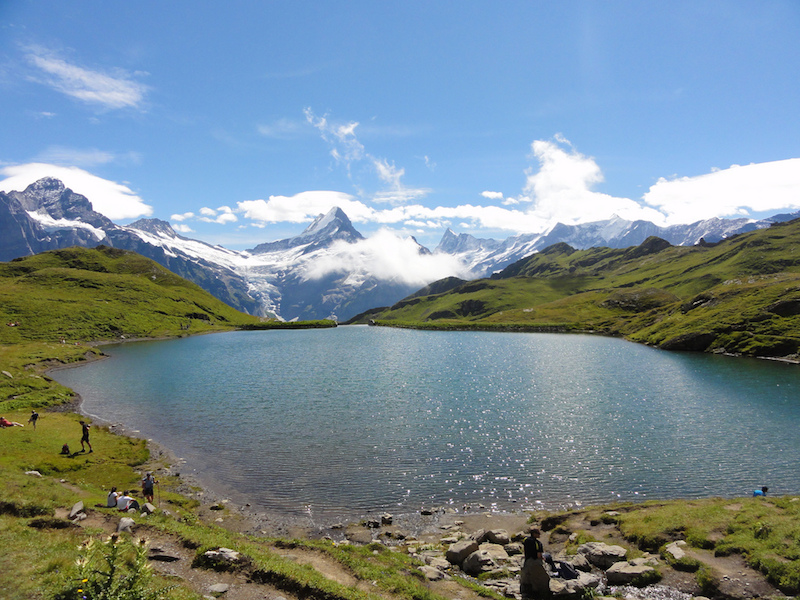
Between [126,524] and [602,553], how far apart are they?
29356 mm

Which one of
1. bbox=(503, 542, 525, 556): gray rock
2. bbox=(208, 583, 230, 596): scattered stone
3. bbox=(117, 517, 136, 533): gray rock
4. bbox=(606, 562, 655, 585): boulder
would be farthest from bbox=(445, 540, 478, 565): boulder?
bbox=(117, 517, 136, 533): gray rock

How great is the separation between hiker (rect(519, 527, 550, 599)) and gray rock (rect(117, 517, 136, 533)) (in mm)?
22259

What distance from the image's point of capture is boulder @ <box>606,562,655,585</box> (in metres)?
23.1

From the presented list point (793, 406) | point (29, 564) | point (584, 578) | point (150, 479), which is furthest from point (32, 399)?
point (793, 406)

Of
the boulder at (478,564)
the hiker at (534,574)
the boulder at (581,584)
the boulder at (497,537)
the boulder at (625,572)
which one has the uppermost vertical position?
the hiker at (534,574)

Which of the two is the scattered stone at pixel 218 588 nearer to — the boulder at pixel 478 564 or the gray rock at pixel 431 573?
the gray rock at pixel 431 573

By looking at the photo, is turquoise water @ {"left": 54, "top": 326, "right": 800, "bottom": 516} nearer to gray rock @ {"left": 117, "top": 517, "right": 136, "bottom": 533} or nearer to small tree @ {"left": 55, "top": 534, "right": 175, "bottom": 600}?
gray rock @ {"left": 117, "top": 517, "right": 136, "bottom": 533}

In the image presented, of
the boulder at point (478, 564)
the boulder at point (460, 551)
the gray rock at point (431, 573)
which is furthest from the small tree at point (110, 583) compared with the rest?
the boulder at point (460, 551)

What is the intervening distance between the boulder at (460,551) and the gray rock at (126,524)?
19635 millimetres

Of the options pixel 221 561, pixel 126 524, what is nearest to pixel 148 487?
pixel 126 524

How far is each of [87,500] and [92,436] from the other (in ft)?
87.9

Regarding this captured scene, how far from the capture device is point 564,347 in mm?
154125

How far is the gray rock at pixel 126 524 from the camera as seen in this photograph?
22.9m

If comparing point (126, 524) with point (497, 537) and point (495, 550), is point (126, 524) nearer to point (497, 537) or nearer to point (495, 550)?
point (495, 550)
